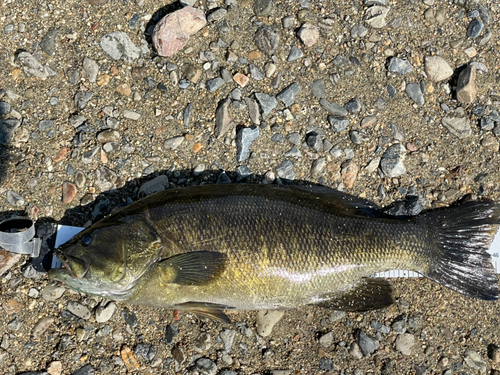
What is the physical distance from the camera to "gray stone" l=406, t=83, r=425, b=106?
4.40 meters

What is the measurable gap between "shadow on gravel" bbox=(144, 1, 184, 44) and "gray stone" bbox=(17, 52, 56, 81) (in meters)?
1.01

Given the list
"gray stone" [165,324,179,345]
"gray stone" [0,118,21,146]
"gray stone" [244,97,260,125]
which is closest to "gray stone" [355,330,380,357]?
"gray stone" [165,324,179,345]

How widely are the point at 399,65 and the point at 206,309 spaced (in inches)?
120

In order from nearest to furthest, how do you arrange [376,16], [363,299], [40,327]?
1. [363,299]
2. [40,327]
3. [376,16]

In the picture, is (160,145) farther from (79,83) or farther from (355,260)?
(355,260)

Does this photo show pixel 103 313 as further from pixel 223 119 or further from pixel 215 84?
pixel 215 84

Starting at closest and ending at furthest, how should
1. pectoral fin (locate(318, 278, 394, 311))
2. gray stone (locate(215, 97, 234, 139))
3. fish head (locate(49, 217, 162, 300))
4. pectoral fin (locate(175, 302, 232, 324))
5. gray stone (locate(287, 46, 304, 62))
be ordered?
fish head (locate(49, 217, 162, 300)) → pectoral fin (locate(175, 302, 232, 324)) → pectoral fin (locate(318, 278, 394, 311)) → gray stone (locate(215, 97, 234, 139)) → gray stone (locate(287, 46, 304, 62))

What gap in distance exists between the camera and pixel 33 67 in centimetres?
434

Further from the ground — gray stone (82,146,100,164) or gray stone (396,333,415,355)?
gray stone (82,146,100,164)

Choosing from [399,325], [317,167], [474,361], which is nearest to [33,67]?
[317,167]

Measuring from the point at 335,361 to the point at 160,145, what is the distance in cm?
273

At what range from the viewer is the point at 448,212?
404 cm

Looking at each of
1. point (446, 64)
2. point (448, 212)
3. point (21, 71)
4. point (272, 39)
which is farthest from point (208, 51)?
point (448, 212)

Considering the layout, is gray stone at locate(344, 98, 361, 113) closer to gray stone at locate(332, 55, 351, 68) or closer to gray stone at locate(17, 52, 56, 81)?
gray stone at locate(332, 55, 351, 68)
